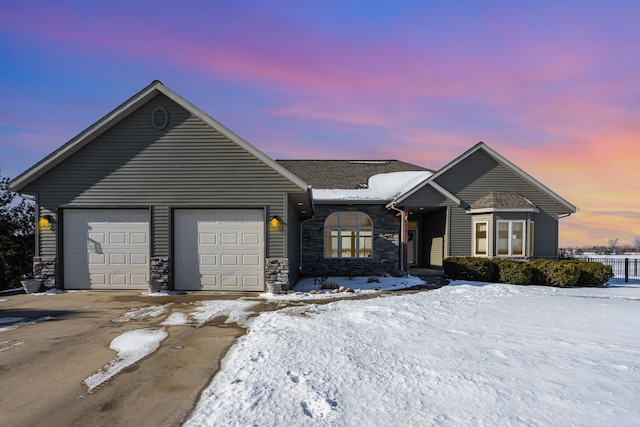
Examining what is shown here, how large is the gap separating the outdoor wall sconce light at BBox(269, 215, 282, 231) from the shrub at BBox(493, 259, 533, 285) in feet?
29.7

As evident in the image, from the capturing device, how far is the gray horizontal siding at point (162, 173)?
1245 cm

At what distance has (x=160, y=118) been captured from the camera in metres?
12.5

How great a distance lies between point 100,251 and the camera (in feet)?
41.4

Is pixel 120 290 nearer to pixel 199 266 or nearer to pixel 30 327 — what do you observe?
pixel 199 266

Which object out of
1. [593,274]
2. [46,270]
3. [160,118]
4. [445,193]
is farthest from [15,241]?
[593,274]

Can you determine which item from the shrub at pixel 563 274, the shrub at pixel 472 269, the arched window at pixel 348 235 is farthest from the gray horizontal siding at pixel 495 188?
the arched window at pixel 348 235

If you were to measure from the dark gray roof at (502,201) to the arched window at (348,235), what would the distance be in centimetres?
512

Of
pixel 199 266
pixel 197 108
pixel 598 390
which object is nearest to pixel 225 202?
pixel 199 266

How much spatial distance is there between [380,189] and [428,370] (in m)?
14.5

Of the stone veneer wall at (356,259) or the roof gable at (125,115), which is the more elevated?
the roof gable at (125,115)

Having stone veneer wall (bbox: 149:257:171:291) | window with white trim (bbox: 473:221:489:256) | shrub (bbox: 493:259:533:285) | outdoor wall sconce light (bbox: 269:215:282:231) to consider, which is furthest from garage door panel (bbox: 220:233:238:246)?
window with white trim (bbox: 473:221:489:256)

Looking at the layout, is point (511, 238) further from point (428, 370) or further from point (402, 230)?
point (428, 370)

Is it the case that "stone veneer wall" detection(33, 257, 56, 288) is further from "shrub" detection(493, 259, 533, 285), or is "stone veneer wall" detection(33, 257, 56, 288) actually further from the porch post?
"shrub" detection(493, 259, 533, 285)

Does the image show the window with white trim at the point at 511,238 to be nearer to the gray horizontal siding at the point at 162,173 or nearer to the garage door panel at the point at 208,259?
the gray horizontal siding at the point at 162,173
